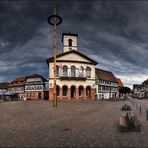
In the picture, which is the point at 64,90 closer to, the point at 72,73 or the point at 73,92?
the point at 73,92

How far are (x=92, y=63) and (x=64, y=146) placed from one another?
4894 cm

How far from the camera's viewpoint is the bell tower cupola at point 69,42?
55.3 metres

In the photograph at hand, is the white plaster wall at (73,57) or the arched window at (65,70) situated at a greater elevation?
the white plaster wall at (73,57)

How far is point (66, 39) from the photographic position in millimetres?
55719

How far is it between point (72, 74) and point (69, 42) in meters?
10.2

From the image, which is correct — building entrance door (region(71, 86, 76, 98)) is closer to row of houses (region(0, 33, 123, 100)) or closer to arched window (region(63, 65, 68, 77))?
row of houses (region(0, 33, 123, 100))

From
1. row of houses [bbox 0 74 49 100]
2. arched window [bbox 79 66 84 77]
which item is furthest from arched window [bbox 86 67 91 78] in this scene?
row of houses [bbox 0 74 49 100]

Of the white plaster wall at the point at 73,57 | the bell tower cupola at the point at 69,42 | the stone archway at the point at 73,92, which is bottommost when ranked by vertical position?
the stone archway at the point at 73,92

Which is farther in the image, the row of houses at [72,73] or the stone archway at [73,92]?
the stone archway at [73,92]

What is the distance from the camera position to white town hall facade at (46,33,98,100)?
5028 cm

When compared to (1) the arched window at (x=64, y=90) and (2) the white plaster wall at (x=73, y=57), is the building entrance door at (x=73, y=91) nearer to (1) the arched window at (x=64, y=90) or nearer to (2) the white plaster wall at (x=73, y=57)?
(1) the arched window at (x=64, y=90)

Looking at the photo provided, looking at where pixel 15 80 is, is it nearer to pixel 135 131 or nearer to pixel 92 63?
pixel 92 63

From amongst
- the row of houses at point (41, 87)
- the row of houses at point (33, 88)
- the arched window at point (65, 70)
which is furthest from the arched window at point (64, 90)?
the row of houses at point (33, 88)

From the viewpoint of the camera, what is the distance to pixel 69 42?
2201 inches
